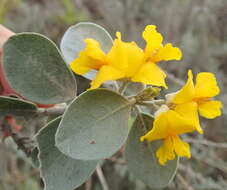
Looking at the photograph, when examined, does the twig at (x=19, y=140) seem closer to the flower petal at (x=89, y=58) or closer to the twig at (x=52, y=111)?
the twig at (x=52, y=111)

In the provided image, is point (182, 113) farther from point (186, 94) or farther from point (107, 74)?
point (107, 74)

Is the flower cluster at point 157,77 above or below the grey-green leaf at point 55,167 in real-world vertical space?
above

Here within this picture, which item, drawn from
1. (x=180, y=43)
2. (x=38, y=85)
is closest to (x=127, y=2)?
(x=180, y=43)

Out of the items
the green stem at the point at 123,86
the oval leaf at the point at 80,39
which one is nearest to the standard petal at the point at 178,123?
the green stem at the point at 123,86

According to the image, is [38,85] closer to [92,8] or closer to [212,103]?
[212,103]

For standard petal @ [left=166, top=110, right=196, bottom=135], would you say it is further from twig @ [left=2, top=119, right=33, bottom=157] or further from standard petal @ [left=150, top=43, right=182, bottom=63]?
twig @ [left=2, top=119, right=33, bottom=157]
